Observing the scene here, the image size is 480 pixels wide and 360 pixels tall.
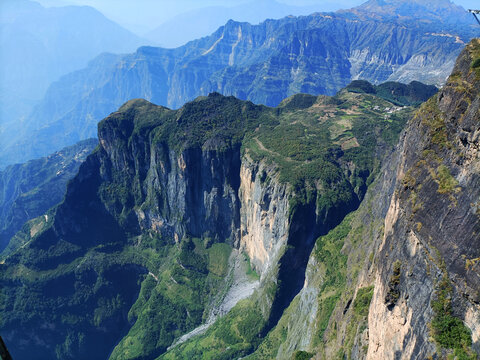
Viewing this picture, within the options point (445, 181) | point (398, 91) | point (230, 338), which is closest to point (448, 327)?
point (445, 181)

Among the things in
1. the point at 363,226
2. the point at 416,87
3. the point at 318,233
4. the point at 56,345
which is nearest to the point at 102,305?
the point at 56,345

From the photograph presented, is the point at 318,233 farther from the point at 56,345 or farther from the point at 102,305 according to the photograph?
the point at 56,345

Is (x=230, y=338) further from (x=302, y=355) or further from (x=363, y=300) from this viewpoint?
(x=363, y=300)

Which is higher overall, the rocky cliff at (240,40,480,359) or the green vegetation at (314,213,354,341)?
the rocky cliff at (240,40,480,359)

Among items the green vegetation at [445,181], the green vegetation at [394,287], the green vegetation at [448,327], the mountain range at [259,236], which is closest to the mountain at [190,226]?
the mountain range at [259,236]

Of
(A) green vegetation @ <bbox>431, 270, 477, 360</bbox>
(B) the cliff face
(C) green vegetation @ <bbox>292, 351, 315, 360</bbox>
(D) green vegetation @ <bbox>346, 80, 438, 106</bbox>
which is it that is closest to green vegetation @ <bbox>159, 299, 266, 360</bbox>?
(C) green vegetation @ <bbox>292, 351, 315, 360</bbox>

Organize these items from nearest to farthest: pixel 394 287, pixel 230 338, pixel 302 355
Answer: pixel 394 287 < pixel 302 355 < pixel 230 338

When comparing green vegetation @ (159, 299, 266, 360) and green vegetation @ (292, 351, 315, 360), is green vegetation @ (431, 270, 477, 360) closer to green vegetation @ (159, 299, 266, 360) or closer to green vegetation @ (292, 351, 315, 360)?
green vegetation @ (292, 351, 315, 360)

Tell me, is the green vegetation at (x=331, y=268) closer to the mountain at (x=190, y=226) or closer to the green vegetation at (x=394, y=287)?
the mountain at (x=190, y=226)
